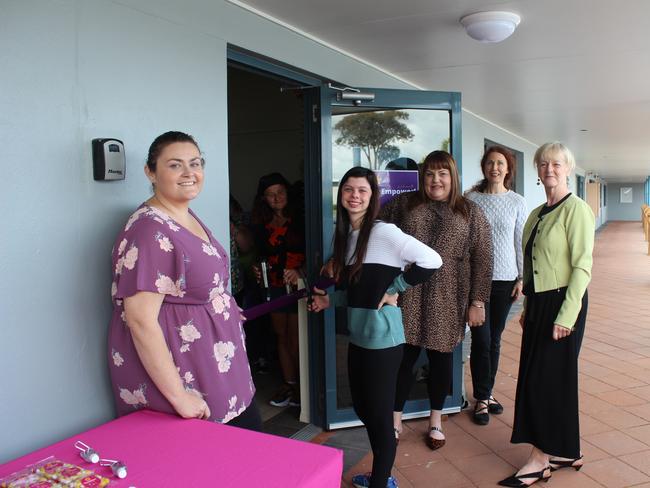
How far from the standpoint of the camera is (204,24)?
249cm

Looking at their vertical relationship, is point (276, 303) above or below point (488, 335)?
above

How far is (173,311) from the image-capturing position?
1.74 m

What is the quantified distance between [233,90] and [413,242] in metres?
3.47

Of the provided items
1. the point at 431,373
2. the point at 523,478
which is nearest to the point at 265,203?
the point at 431,373

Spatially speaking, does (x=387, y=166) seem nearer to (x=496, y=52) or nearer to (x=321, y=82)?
(x=321, y=82)

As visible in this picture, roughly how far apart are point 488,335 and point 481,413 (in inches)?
20.0

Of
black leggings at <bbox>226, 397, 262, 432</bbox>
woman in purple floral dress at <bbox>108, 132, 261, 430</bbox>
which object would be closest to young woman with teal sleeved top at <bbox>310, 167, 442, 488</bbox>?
black leggings at <bbox>226, 397, 262, 432</bbox>

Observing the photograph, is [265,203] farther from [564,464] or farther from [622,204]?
[622,204]

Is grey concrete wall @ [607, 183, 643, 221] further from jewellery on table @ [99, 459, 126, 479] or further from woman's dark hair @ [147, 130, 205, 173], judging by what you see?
jewellery on table @ [99, 459, 126, 479]

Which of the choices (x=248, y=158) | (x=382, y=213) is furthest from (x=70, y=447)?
(x=248, y=158)

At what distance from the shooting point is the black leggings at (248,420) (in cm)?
197

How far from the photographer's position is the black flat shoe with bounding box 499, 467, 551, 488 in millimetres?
2766

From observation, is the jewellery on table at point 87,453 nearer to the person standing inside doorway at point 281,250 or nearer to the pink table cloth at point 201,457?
the pink table cloth at point 201,457

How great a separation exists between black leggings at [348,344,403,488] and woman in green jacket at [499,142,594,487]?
76cm
